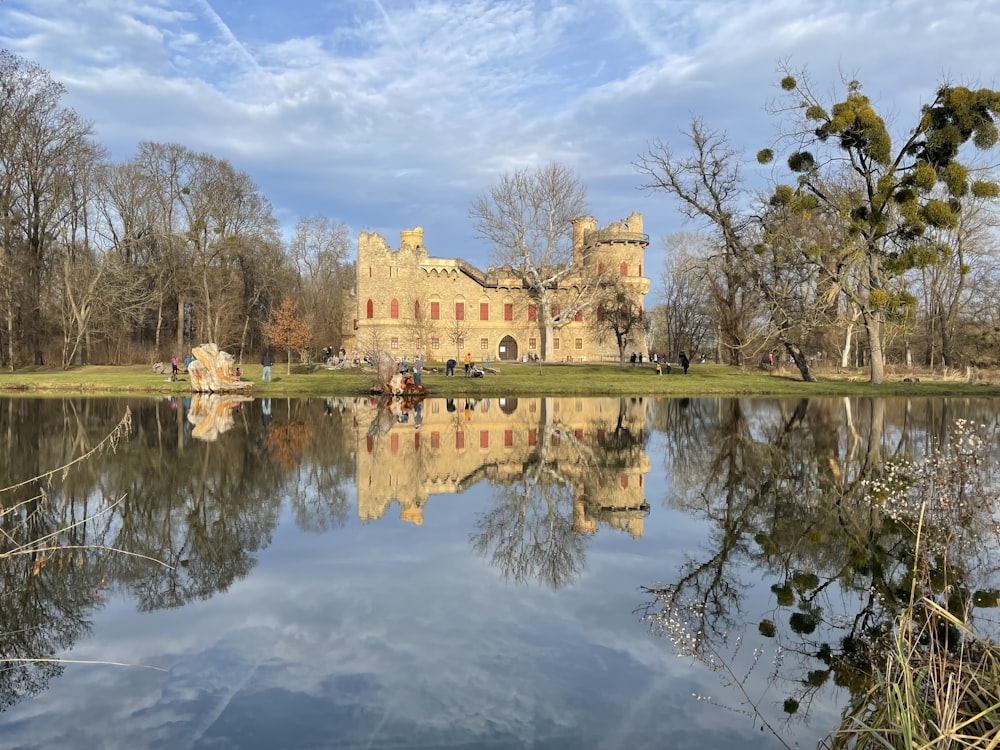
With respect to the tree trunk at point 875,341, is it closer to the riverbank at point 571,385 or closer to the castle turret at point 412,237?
the riverbank at point 571,385

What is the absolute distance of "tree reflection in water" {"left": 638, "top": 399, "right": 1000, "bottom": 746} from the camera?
4.70m

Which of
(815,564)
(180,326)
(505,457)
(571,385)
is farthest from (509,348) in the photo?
(815,564)

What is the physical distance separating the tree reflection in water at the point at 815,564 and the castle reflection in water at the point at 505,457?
108 centimetres

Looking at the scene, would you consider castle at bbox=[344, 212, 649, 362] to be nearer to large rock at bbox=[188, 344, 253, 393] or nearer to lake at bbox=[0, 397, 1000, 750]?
large rock at bbox=[188, 344, 253, 393]

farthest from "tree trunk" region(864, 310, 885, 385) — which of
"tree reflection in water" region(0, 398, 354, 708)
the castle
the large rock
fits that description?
the large rock

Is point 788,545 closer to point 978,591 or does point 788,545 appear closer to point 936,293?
point 978,591

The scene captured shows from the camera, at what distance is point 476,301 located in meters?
53.9

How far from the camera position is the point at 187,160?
47938mm

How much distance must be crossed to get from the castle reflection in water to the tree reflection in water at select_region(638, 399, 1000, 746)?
42.6 inches

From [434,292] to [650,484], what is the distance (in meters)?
43.5

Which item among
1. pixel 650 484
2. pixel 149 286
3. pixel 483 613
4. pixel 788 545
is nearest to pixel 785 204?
pixel 650 484

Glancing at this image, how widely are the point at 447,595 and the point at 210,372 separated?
24.3 metres

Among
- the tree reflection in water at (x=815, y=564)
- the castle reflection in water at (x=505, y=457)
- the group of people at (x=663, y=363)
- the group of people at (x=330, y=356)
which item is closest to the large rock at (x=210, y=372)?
the castle reflection in water at (x=505, y=457)

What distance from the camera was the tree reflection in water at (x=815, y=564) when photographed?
185 inches
